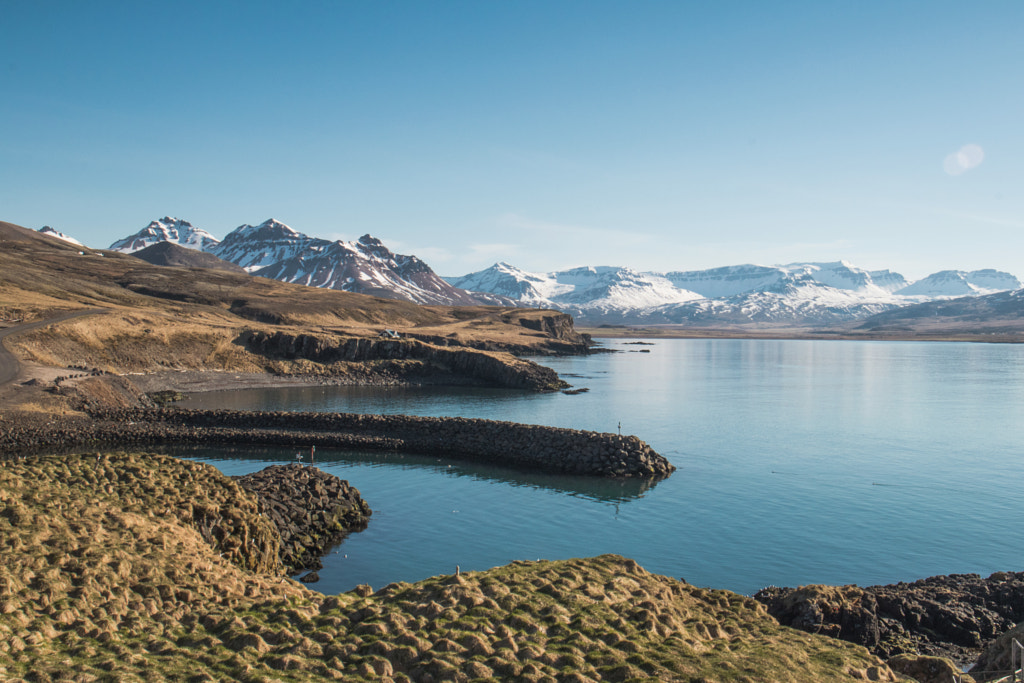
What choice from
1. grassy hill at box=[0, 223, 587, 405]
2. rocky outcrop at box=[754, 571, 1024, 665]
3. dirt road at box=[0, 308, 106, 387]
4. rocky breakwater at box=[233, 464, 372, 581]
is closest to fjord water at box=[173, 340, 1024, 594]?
rocky breakwater at box=[233, 464, 372, 581]

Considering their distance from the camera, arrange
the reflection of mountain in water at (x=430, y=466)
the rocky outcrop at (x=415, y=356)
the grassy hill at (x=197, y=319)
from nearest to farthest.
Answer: the reflection of mountain in water at (x=430, y=466) < the grassy hill at (x=197, y=319) < the rocky outcrop at (x=415, y=356)

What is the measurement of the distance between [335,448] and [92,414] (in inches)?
925

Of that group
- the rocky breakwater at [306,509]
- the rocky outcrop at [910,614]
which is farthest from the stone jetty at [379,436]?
the rocky outcrop at [910,614]

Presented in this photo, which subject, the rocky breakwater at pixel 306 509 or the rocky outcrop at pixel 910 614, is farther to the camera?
the rocky breakwater at pixel 306 509

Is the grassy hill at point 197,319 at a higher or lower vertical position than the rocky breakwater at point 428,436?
higher

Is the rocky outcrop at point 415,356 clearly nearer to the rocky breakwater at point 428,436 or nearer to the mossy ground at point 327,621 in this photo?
the rocky breakwater at point 428,436

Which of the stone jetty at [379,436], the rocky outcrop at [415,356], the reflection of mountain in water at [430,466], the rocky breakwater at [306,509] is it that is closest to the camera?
the rocky breakwater at [306,509]

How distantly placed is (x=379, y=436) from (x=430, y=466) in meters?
9.12

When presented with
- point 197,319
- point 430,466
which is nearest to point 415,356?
point 197,319

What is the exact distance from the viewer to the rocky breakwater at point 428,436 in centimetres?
4656

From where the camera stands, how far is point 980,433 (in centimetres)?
6194

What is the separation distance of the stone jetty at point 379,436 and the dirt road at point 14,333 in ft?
37.7

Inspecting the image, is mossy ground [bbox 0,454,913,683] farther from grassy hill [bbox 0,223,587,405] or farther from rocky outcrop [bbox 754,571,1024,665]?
grassy hill [bbox 0,223,587,405]

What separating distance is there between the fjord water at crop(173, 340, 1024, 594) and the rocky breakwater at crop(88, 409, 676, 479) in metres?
1.88
